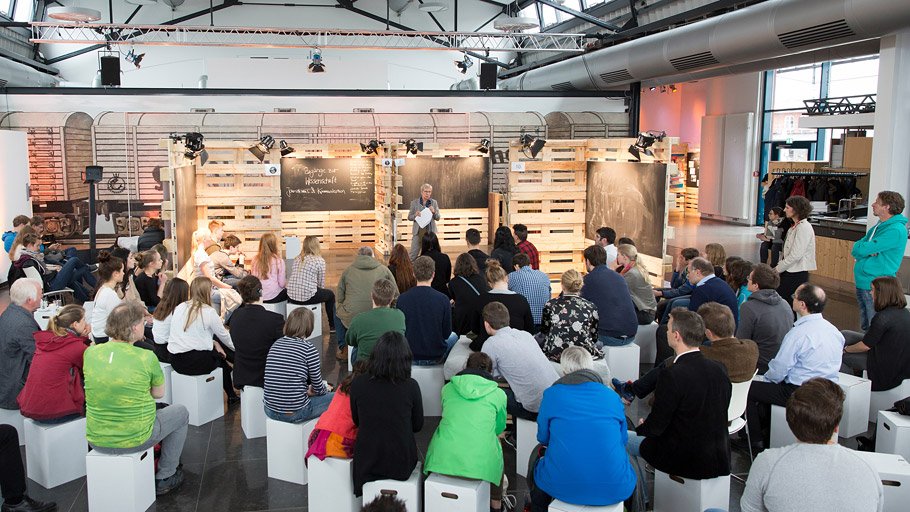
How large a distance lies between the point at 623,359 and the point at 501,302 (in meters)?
1.40

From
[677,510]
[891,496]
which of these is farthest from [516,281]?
[891,496]

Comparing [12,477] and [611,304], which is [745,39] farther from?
[12,477]

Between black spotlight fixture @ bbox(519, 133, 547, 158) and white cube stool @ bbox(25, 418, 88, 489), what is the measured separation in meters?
7.01

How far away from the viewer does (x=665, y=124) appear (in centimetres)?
2523

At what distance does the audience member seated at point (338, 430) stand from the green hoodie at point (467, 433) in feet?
1.70

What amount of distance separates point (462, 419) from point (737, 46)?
8.81 m

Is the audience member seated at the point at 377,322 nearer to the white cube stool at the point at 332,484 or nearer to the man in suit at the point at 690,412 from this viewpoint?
the white cube stool at the point at 332,484

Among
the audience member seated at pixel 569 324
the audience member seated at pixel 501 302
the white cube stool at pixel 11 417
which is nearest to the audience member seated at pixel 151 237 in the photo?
the white cube stool at pixel 11 417

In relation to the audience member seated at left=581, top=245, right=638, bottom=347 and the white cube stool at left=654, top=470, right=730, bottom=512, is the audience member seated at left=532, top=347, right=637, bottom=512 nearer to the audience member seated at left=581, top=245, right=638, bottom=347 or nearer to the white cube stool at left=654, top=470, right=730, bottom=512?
the white cube stool at left=654, top=470, right=730, bottom=512

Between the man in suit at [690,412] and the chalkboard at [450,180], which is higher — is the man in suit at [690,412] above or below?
below

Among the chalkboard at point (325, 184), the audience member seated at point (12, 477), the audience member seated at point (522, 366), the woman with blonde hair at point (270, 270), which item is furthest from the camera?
the chalkboard at point (325, 184)

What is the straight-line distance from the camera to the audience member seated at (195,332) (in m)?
5.75

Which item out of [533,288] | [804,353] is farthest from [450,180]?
[804,353]

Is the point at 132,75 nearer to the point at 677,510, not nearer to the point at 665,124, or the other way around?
the point at 665,124
